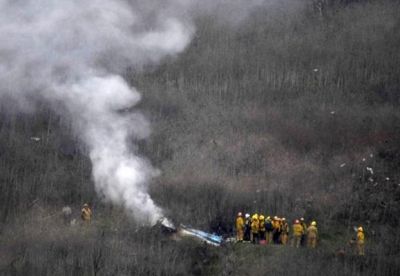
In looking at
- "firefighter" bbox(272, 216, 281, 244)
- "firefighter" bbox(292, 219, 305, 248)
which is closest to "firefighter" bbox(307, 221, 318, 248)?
"firefighter" bbox(292, 219, 305, 248)

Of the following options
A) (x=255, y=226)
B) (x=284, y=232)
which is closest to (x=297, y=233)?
(x=284, y=232)

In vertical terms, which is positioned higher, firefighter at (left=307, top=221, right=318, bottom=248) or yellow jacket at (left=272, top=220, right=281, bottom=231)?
yellow jacket at (left=272, top=220, right=281, bottom=231)

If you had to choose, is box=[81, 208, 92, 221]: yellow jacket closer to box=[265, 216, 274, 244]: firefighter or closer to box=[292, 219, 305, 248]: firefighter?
box=[265, 216, 274, 244]: firefighter

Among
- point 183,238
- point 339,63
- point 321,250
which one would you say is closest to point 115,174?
point 183,238

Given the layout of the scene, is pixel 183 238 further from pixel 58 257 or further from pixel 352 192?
pixel 352 192

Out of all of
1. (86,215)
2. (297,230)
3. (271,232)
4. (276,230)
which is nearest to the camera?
(297,230)

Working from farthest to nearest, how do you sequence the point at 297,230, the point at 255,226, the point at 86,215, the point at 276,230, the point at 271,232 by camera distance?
the point at 86,215 < the point at 276,230 < the point at 271,232 < the point at 255,226 < the point at 297,230

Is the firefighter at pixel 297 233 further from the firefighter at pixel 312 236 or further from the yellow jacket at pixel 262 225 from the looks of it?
the yellow jacket at pixel 262 225

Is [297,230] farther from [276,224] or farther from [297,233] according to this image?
[276,224]

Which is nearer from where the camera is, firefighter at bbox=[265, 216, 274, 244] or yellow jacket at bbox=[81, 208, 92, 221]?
firefighter at bbox=[265, 216, 274, 244]

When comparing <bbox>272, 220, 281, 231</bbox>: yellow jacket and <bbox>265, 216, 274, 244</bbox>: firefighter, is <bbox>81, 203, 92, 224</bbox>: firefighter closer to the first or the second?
<bbox>265, 216, 274, 244</bbox>: firefighter

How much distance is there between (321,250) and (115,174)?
31.0ft

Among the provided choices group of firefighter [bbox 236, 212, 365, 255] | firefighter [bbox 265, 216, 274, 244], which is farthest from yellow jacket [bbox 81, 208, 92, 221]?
firefighter [bbox 265, 216, 274, 244]

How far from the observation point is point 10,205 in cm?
3106
